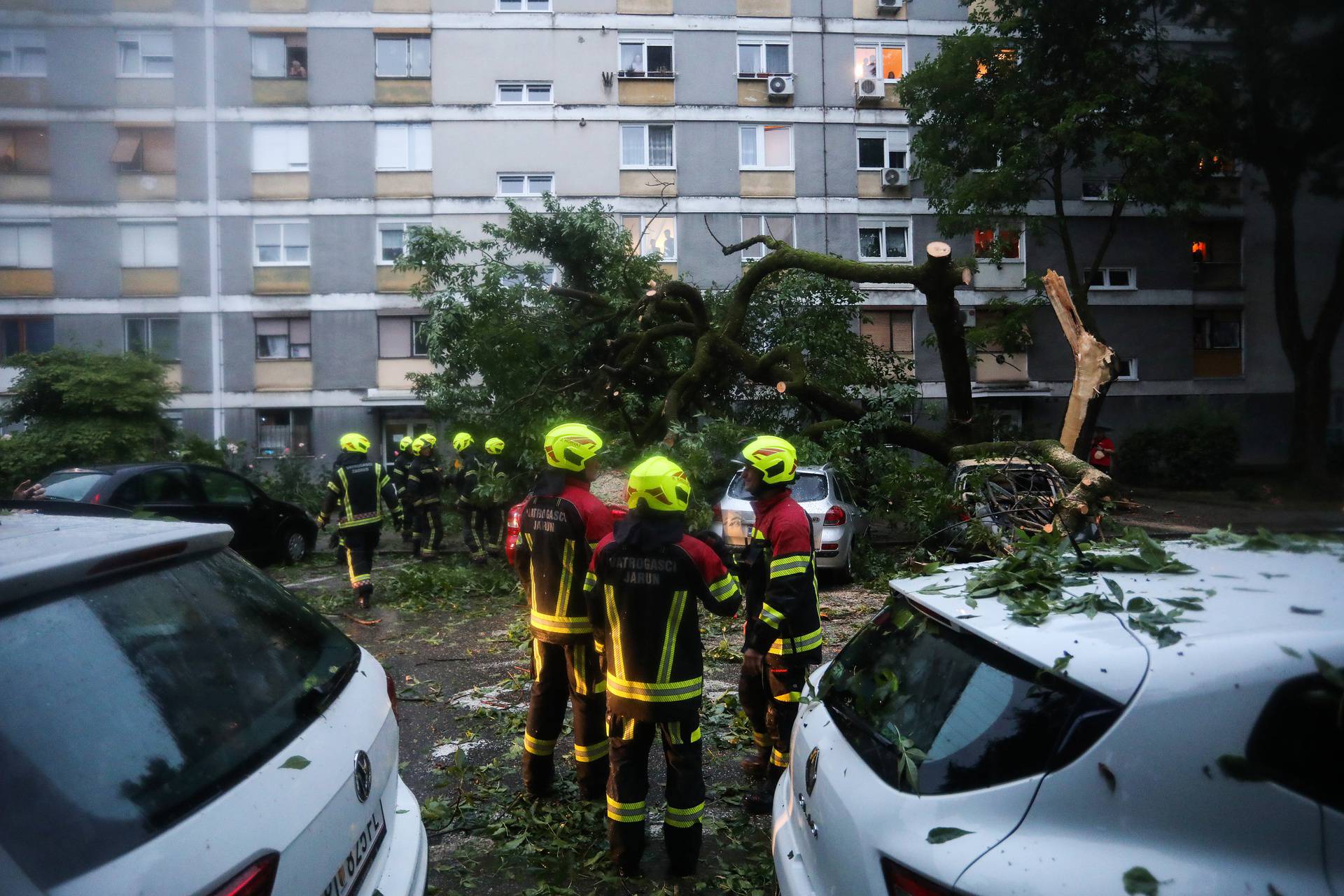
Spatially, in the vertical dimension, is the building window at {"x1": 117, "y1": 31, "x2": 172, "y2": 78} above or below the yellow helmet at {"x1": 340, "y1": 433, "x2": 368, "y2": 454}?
above

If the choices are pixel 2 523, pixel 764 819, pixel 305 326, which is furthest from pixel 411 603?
pixel 305 326

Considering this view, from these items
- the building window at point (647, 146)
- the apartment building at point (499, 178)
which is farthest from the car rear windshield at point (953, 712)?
the building window at point (647, 146)

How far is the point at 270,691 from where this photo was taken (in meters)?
2.27

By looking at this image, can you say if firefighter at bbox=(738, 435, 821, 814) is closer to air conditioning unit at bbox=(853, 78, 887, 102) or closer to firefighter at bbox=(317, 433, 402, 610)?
firefighter at bbox=(317, 433, 402, 610)

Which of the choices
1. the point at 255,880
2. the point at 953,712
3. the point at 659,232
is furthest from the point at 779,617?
the point at 659,232

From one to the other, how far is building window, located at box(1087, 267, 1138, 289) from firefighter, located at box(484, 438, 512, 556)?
55.0ft

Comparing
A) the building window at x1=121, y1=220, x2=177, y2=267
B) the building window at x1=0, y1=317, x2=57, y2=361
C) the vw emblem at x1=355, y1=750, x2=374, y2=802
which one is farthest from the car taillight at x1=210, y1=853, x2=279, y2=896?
the building window at x1=121, y1=220, x2=177, y2=267

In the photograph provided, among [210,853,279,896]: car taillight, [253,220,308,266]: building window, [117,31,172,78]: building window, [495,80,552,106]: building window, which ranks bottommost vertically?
[210,853,279,896]: car taillight

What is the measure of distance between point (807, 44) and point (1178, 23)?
2306 centimetres

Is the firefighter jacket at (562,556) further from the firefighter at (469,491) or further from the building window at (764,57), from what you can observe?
the building window at (764,57)

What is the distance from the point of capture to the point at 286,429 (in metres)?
23.3

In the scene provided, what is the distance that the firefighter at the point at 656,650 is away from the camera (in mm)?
3725

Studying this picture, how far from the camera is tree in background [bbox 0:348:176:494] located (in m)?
10.7

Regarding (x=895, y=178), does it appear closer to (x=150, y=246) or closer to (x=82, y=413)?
(x=150, y=246)
